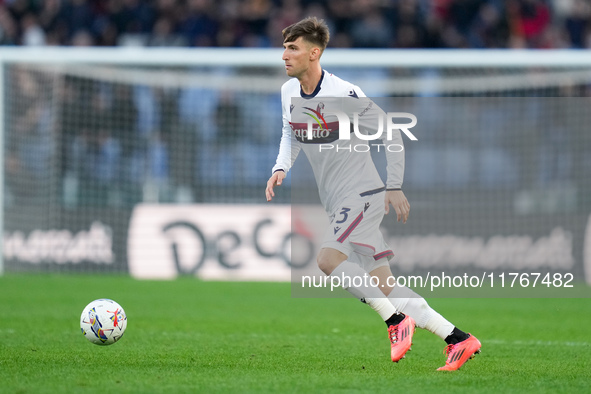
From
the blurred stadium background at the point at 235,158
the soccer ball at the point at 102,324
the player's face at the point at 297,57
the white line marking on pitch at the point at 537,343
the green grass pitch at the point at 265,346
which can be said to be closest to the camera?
the green grass pitch at the point at 265,346

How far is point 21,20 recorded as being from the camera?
16516mm

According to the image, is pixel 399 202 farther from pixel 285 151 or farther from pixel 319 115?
pixel 285 151

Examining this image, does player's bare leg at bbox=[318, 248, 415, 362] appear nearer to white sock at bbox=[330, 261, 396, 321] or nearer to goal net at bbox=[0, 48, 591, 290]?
white sock at bbox=[330, 261, 396, 321]

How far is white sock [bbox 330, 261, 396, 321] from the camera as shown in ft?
18.4

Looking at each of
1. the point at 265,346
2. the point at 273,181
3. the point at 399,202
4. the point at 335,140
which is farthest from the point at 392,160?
the point at 265,346

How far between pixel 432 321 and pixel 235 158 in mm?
9233

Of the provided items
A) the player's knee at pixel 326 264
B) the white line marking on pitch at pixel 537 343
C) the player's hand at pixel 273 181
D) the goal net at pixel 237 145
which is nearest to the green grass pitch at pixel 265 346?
the white line marking on pitch at pixel 537 343

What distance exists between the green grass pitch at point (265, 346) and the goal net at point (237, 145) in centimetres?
234

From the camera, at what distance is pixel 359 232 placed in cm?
570

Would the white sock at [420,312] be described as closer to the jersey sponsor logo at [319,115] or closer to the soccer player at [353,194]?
the soccer player at [353,194]

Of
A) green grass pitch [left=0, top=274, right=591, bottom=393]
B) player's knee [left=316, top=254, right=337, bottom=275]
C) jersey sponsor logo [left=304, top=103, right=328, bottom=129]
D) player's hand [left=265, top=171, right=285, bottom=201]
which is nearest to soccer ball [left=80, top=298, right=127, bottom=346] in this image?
green grass pitch [left=0, top=274, right=591, bottom=393]

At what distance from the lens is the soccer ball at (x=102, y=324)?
234 inches

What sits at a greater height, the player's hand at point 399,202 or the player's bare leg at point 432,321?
the player's hand at point 399,202

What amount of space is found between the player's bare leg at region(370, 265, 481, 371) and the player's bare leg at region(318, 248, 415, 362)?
64 mm
